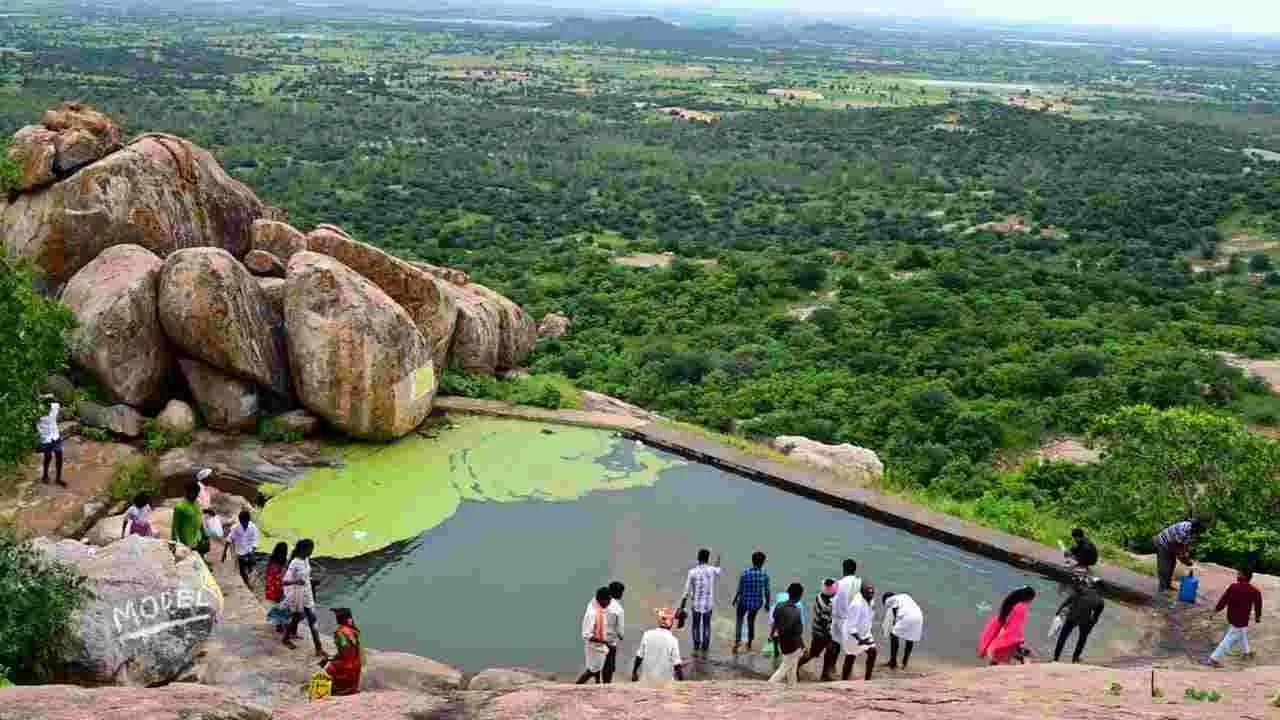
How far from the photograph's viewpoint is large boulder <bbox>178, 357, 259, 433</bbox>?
1803 centimetres

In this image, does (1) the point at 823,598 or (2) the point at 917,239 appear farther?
(2) the point at 917,239

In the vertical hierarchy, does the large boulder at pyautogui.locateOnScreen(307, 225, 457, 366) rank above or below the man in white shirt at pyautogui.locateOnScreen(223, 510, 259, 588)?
above

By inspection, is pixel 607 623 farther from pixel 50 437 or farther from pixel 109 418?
pixel 109 418

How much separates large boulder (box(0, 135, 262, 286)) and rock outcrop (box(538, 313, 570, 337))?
11.5 m

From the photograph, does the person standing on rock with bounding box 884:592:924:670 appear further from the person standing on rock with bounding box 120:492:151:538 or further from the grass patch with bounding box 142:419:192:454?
the grass patch with bounding box 142:419:192:454

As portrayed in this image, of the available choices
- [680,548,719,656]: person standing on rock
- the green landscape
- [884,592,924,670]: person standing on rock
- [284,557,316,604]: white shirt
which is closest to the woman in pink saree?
[884,592,924,670]: person standing on rock

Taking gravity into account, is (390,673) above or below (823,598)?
below

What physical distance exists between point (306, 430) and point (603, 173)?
184 ft

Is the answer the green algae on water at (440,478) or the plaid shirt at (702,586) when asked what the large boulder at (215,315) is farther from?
the plaid shirt at (702,586)

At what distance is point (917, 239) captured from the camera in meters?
53.4

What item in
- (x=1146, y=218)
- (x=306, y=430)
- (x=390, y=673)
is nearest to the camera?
(x=390, y=673)

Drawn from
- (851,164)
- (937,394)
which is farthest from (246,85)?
(937,394)

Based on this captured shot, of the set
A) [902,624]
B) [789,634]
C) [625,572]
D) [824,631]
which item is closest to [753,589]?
[824,631]

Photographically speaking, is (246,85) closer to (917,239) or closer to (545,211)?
(545,211)
